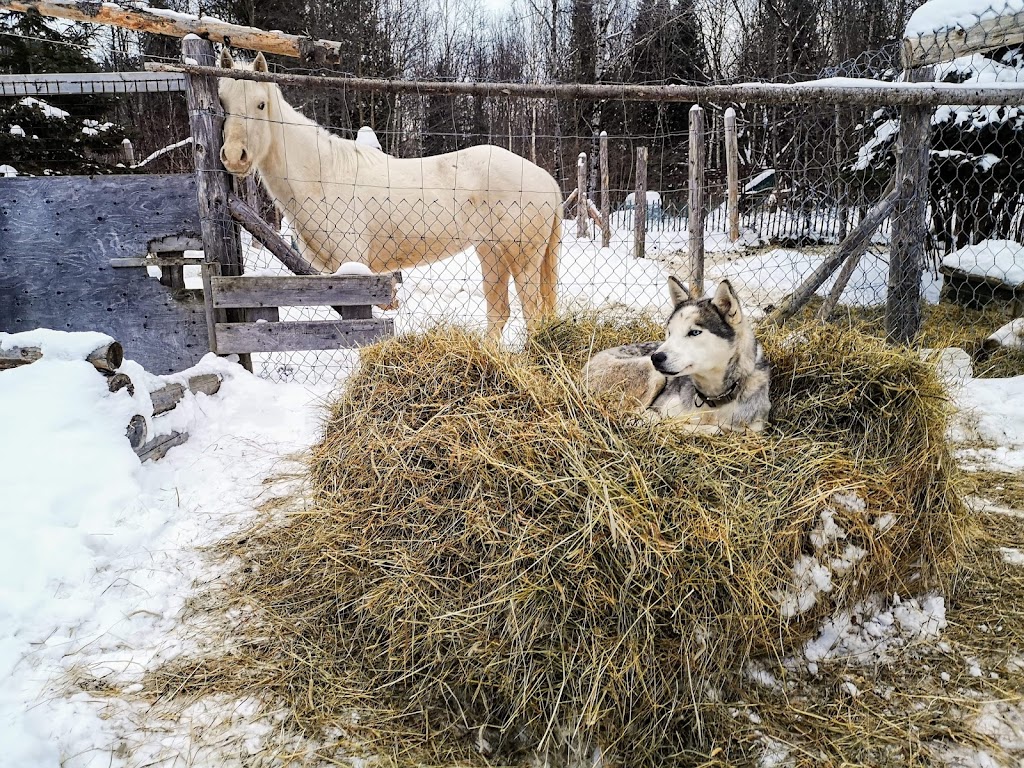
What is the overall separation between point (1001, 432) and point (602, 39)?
22.6 meters

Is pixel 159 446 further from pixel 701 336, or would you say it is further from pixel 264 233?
pixel 701 336

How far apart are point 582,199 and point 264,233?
1150 centimetres

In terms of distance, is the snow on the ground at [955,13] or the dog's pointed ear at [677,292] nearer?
the dog's pointed ear at [677,292]

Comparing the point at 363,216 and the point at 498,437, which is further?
the point at 363,216

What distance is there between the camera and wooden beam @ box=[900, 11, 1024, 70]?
4.28m

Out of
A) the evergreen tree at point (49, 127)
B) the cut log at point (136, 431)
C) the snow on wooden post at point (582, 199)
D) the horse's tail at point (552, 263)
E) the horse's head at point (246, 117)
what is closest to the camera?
the cut log at point (136, 431)

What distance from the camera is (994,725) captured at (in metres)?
1.91

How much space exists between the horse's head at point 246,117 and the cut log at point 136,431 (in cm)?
237

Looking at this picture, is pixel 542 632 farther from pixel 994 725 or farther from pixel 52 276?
pixel 52 276

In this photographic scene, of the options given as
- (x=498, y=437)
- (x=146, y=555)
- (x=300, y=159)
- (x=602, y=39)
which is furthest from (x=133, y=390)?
(x=602, y=39)

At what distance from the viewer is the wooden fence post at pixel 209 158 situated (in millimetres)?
4699

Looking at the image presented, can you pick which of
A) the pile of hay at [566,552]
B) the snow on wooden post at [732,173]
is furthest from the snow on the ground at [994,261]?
the snow on wooden post at [732,173]

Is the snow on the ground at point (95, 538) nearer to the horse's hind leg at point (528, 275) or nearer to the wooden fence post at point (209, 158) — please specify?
the wooden fence post at point (209, 158)

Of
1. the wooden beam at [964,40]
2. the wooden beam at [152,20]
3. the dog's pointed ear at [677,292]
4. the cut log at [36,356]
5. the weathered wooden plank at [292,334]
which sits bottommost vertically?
the weathered wooden plank at [292,334]
